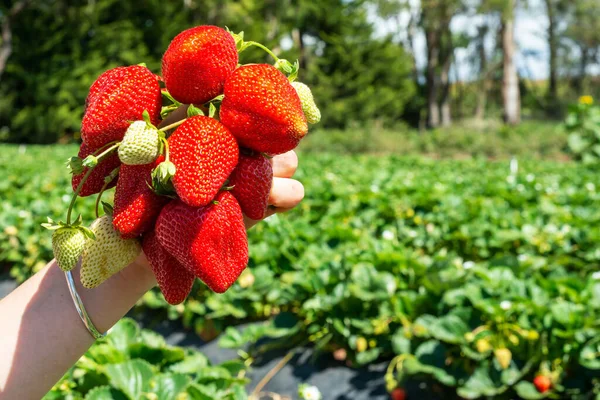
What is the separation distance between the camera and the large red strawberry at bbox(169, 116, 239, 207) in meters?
0.86

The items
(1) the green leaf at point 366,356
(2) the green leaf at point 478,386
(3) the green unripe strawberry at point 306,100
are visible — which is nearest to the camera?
(3) the green unripe strawberry at point 306,100

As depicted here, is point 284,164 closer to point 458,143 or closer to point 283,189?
point 283,189

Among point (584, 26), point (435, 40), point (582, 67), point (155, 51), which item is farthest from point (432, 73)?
point (582, 67)

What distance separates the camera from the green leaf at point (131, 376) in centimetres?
173

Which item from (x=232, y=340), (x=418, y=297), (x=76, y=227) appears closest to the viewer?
(x=76, y=227)

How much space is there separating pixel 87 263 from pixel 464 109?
55.6 metres

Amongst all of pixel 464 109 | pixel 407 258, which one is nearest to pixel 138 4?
pixel 407 258

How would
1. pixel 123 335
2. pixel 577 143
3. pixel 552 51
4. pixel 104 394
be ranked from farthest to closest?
1. pixel 552 51
2. pixel 577 143
3. pixel 123 335
4. pixel 104 394

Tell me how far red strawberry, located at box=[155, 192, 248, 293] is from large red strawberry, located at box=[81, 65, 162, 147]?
0.14m

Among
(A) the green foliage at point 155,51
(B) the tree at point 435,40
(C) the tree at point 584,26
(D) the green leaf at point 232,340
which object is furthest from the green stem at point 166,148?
(C) the tree at point 584,26

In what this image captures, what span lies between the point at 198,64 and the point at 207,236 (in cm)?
26

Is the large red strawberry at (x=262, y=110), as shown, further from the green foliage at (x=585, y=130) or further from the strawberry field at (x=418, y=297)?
the green foliage at (x=585, y=130)

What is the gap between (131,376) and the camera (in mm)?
1779

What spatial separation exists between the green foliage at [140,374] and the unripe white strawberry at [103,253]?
85 centimetres
